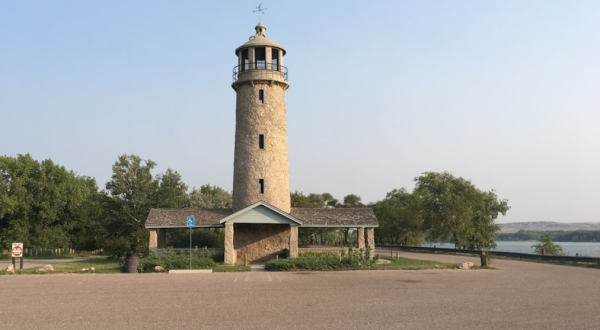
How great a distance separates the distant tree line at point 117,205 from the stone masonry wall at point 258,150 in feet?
41.0

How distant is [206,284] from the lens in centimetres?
1903

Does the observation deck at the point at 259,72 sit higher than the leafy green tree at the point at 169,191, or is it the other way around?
the observation deck at the point at 259,72

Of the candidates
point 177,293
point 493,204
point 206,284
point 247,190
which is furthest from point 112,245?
point 493,204

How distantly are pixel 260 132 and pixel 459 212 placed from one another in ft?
92.7

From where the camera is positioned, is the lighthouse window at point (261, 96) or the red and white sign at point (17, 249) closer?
the red and white sign at point (17, 249)

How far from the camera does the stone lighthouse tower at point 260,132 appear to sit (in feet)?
112

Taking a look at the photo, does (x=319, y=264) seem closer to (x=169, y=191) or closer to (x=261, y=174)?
(x=261, y=174)

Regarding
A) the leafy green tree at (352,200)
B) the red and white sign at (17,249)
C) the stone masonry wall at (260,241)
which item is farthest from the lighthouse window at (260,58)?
the leafy green tree at (352,200)

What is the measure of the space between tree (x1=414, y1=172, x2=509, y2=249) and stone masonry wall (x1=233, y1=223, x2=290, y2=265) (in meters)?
26.4

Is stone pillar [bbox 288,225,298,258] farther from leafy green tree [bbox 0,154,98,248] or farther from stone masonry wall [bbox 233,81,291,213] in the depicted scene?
leafy green tree [bbox 0,154,98,248]

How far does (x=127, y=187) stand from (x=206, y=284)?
27.8 metres

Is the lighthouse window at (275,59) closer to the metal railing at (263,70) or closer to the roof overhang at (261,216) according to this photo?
the metal railing at (263,70)

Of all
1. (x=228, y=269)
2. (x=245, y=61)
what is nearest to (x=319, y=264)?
(x=228, y=269)

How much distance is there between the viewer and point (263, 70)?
3447cm
